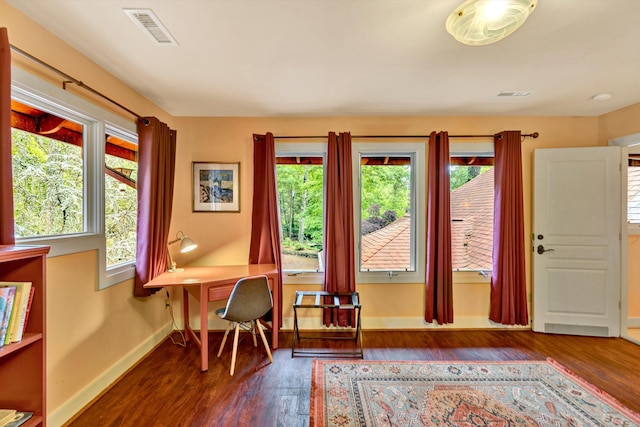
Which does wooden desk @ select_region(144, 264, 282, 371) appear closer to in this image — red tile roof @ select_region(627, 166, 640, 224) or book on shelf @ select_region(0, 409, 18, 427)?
book on shelf @ select_region(0, 409, 18, 427)

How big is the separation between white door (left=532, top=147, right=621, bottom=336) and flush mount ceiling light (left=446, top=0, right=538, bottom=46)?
2.18 m

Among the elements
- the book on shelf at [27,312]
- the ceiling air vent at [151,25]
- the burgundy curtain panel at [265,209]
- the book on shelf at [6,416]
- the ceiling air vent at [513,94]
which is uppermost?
the ceiling air vent at [513,94]

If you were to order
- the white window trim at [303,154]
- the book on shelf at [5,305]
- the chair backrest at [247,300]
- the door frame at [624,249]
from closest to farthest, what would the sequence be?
the book on shelf at [5,305], the chair backrest at [247,300], the door frame at [624,249], the white window trim at [303,154]

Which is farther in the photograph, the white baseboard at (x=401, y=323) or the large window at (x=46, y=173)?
the white baseboard at (x=401, y=323)

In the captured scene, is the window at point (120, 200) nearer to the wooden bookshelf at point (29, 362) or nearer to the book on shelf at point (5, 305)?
the wooden bookshelf at point (29, 362)

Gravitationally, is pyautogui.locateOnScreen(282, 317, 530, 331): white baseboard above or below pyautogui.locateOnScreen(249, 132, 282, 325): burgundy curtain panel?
below

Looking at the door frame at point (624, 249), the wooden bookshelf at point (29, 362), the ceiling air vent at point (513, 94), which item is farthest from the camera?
the door frame at point (624, 249)

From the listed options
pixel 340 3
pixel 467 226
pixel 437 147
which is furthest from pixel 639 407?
pixel 340 3

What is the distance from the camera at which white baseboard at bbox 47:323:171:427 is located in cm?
175

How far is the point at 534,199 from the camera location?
3.04 m

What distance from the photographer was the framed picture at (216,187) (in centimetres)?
312

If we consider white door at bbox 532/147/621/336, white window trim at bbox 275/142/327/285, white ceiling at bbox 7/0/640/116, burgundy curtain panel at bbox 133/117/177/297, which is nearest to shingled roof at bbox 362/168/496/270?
white door at bbox 532/147/621/336

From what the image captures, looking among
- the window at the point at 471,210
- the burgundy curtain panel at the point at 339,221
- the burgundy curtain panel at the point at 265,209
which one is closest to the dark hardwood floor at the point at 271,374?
the burgundy curtain panel at the point at 339,221

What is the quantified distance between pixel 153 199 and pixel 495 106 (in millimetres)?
3481
